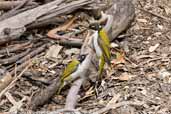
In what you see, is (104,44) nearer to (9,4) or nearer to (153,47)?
(153,47)

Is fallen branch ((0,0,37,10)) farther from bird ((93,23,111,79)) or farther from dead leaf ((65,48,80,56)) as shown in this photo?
bird ((93,23,111,79))

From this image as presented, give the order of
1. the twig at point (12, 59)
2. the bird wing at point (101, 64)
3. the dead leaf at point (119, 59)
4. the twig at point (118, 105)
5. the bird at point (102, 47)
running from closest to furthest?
the twig at point (118, 105) → the bird wing at point (101, 64) → the bird at point (102, 47) → the twig at point (12, 59) → the dead leaf at point (119, 59)

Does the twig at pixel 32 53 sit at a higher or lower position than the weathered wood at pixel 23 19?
lower

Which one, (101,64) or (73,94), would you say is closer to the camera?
(73,94)

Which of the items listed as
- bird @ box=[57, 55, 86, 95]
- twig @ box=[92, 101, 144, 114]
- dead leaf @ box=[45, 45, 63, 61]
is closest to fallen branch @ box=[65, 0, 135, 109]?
dead leaf @ box=[45, 45, 63, 61]

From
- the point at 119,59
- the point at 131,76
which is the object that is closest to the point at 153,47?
the point at 119,59

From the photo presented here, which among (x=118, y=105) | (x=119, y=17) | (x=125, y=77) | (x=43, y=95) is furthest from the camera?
(x=119, y=17)

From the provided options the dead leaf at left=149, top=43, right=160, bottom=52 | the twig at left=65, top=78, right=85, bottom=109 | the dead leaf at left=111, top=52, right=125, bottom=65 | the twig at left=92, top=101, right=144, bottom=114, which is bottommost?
the twig at left=92, top=101, right=144, bottom=114

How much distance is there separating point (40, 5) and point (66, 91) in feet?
4.78

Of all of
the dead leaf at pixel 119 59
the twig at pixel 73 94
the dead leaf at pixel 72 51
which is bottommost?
the dead leaf at pixel 119 59

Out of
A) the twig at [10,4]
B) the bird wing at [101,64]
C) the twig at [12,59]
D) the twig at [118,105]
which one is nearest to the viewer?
the twig at [118,105]

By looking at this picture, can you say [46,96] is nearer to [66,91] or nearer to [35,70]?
[66,91]

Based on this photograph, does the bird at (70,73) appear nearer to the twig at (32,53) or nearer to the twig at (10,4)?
the twig at (32,53)

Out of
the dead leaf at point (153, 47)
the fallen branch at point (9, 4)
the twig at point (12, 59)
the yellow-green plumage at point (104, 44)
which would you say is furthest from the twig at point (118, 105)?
the fallen branch at point (9, 4)
